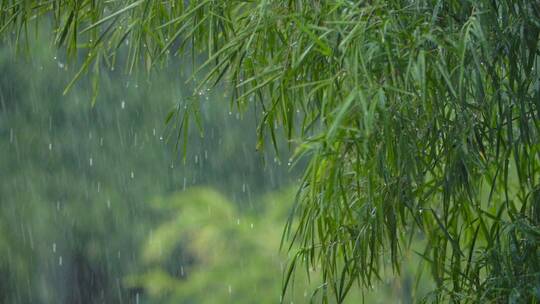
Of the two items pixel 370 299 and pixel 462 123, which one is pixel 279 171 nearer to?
pixel 370 299

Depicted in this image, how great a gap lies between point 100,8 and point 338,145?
82 centimetres

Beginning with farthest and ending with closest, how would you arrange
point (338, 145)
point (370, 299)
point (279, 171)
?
point (279, 171) < point (370, 299) < point (338, 145)

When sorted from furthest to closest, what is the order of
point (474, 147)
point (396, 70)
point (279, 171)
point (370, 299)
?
point (279, 171) → point (370, 299) → point (474, 147) → point (396, 70)

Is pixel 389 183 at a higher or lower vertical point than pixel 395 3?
lower

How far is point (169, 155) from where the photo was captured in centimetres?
693

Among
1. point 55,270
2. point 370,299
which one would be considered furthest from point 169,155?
point 370,299

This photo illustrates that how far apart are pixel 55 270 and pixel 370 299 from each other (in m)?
2.43

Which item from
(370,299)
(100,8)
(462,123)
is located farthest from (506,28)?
(370,299)

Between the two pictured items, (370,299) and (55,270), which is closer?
(370,299)

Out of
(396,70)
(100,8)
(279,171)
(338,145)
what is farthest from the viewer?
(279,171)

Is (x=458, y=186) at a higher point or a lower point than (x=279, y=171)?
higher

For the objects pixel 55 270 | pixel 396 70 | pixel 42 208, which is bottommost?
pixel 55 270

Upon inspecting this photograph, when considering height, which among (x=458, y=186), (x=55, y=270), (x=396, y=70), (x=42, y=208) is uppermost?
(x=396, y=70)

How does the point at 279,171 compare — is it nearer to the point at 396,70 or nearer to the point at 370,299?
the point at 370,299
